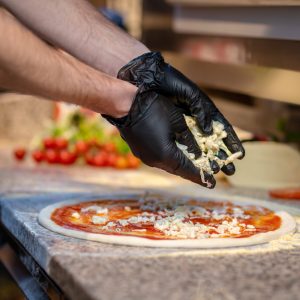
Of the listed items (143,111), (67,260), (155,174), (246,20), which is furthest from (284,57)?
(67,260)

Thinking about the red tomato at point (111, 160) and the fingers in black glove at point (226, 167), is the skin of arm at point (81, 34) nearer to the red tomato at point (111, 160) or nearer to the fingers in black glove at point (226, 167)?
the fingers in black glove at point (226, 167)

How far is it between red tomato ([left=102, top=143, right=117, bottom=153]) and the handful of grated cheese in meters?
1.40

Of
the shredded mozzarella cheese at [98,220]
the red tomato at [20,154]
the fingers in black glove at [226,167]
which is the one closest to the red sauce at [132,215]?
the shredded mozzarella cheese at [98,220]

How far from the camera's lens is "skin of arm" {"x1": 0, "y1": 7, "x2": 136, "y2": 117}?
1.80m

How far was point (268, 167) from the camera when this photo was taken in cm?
288

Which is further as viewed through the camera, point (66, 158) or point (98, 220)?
point (66, 158)

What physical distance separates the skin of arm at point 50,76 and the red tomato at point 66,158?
145cm

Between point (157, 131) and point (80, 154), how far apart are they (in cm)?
155

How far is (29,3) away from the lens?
7.26 feet

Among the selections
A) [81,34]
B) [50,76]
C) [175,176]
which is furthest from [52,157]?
[50,76]

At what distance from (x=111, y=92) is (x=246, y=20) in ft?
2.97

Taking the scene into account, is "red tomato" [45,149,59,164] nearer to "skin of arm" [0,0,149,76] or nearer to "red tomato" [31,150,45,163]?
"red tomato" [31,150,45,163]

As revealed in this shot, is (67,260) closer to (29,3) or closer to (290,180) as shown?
(29,3)

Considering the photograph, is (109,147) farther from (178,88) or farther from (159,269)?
(159,269)
